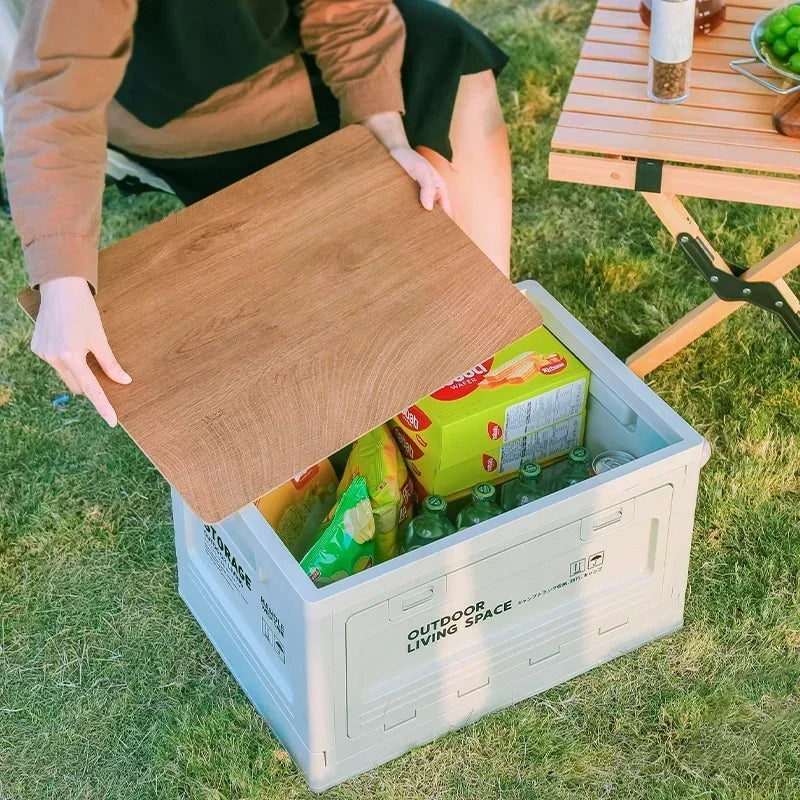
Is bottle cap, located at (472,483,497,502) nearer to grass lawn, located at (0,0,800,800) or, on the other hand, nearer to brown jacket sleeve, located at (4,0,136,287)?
grass lawn, located at (0,0,800,800)

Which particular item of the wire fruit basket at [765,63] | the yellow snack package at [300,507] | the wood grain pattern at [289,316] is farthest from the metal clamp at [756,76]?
the yellow snack package at [300,507]

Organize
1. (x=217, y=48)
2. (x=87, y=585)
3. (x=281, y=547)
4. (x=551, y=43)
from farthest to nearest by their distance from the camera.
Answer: (x=551, y=43)
(x=87, y=585)
(x=217, y=48)
(x=281, y=547)

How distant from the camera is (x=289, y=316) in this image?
1716mm

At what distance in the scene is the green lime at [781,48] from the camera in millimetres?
1996

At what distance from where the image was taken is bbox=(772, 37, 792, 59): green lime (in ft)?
6.55

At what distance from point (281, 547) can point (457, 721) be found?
1.50 ft

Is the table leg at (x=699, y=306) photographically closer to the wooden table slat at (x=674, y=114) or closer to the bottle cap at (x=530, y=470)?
the wooden table slat at (x=674, y=114)

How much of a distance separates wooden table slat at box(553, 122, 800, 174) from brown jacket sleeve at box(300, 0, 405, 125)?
31 centimetres

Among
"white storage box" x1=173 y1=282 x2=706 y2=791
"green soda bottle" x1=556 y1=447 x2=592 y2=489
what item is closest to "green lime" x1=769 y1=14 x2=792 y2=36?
"white storage box" x1=173 y1=282 x2=706 y2=791

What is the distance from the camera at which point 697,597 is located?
80.7 inches

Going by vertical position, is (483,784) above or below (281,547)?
below

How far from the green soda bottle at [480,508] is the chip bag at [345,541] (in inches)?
5.7

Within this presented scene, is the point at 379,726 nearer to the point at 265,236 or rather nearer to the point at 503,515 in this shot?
the point at 503,515

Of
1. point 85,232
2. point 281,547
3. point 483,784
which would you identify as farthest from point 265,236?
point 483,784
